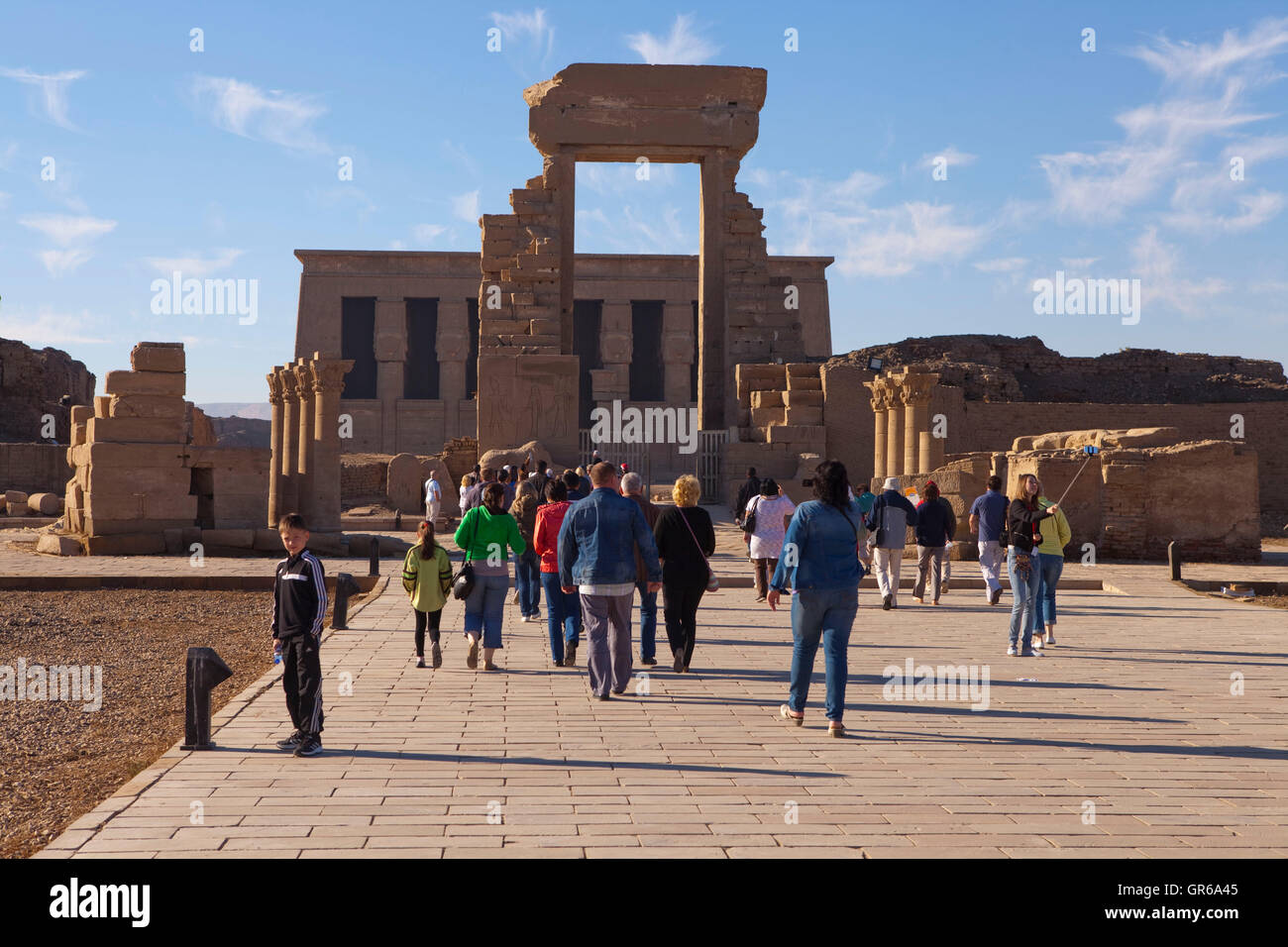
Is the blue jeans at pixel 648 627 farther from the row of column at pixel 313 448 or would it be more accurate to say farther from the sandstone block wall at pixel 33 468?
the sandstone block wall at pixel 33 468

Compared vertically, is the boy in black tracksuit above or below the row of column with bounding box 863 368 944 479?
below

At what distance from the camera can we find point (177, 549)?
1925 centimetres

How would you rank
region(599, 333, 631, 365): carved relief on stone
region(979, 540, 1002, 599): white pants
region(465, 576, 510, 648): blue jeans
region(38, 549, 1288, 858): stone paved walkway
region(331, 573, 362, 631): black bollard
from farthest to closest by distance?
region(599, 333, 631, 365): carved relief on stone < region(979, 540, 1002, 599): white pants < region(331, 573, 362, 631): black bollard < region(465, 576, 510, 648): blue jeans < region(38, 549, 1288, 858): stone paved walkway

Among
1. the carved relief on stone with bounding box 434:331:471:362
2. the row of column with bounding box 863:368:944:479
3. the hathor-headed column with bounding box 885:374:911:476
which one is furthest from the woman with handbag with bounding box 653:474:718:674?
the carved relief on stone with bounding box 434:331:471:362

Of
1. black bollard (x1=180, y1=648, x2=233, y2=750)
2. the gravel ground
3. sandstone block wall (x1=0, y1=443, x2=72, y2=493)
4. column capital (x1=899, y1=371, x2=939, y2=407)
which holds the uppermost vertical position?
column capital (x1=899, y1=371, x2=939, y2=407)

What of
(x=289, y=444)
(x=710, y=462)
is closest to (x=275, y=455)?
(x=289, y=444)

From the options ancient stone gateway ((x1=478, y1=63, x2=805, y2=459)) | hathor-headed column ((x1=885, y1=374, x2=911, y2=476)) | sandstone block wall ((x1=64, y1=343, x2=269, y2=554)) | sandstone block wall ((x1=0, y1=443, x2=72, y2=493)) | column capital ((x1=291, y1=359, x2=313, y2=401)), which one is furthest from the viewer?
sandstone block wall ((x1=0, y1=443, x2=72, y2=493))

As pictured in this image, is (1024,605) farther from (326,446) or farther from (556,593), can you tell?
(326,446)

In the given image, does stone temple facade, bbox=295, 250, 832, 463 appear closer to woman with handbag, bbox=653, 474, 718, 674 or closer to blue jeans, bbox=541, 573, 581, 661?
blue jeans, bbox=541, 573, 581, 661

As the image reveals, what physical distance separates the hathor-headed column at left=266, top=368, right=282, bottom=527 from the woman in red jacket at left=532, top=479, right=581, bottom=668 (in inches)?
503

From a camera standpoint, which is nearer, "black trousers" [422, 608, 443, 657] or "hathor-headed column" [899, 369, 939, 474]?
"black trousers" [422, 608, 443, 657]

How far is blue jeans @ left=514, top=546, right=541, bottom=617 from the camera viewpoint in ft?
37.8

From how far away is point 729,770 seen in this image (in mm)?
5953

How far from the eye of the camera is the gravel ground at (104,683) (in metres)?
6.23
